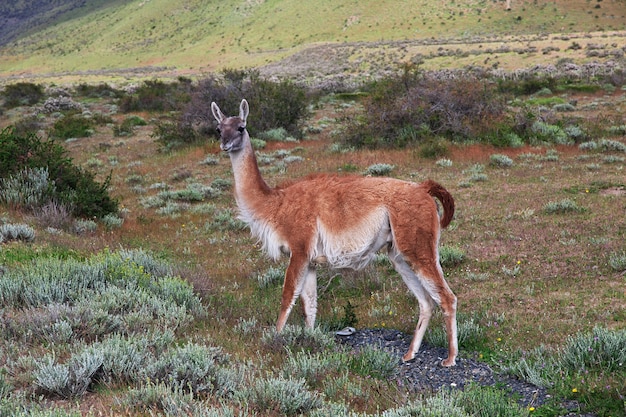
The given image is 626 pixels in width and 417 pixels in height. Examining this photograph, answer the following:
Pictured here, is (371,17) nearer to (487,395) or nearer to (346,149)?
(346,149)

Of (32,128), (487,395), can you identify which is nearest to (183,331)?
(487,395)

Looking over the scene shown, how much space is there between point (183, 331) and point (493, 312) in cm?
370

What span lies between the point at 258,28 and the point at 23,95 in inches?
2989

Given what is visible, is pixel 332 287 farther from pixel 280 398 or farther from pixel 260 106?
pixel 260 106

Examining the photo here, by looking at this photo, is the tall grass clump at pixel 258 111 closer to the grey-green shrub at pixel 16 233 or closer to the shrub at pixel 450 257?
the grey-green shrub at pixel 16 233

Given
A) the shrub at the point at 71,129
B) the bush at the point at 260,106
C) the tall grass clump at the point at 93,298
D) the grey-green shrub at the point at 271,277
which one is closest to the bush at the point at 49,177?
the tall grass clump at the point at 93,298

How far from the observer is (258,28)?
111 m

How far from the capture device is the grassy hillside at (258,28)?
83.6 m

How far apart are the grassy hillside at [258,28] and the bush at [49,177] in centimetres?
5101

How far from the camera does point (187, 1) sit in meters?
138

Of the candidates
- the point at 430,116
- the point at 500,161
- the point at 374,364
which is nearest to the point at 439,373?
the point at 374,364

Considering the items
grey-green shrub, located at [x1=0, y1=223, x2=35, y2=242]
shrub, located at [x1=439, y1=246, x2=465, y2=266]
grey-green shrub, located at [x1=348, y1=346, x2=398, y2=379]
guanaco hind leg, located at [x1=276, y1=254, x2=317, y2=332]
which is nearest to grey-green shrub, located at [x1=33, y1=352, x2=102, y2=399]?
guanaco hind leg, located at [x1=276, y1=254, x2=317, y2=332]

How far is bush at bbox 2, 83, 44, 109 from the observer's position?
40500mm

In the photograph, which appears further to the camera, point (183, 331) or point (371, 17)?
point (371, 17)
